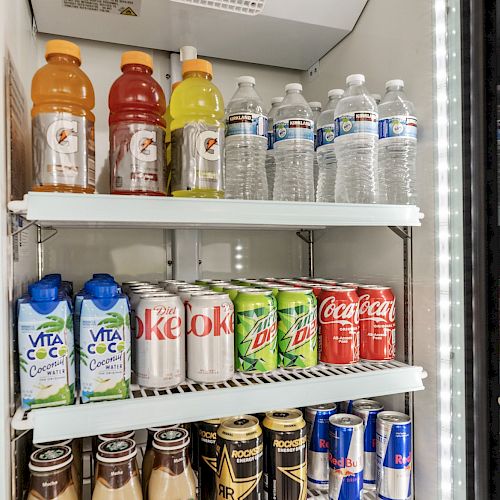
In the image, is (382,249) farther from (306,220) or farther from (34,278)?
(34,278)

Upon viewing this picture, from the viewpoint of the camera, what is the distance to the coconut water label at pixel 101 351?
2.88ft

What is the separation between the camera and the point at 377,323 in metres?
1.15

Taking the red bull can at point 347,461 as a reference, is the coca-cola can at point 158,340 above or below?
above

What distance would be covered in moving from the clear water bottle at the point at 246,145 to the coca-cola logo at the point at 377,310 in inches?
15.9

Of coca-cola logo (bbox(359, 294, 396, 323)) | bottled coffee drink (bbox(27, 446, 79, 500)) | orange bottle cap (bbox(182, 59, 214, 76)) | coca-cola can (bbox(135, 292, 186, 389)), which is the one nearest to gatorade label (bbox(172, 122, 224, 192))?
orange bottle cap (bbox(182, 59, 214, 76))

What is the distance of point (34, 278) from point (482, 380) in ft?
3.98

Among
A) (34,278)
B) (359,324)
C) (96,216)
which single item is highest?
(96,216)

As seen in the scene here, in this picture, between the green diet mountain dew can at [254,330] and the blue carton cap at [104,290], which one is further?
the green diet mountain dew can at [254,330]

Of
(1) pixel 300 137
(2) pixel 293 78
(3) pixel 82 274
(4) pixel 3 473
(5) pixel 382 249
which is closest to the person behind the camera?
(4) pixel 3 473

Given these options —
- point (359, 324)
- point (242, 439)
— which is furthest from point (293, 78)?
point (242, 439)

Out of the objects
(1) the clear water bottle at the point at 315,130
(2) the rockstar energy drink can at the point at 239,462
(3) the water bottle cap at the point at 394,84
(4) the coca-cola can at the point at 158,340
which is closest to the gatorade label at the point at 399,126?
(3) the water bottle cap at the point at 394,84

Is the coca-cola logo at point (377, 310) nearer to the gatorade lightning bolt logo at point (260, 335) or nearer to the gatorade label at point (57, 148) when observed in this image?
the gatorade lightning bolt logo at point (260, 335)

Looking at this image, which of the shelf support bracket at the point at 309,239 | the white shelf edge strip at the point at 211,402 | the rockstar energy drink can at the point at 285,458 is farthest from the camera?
the shelf support bracket at the point at 309,239

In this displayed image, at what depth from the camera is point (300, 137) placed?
3.72 ft
